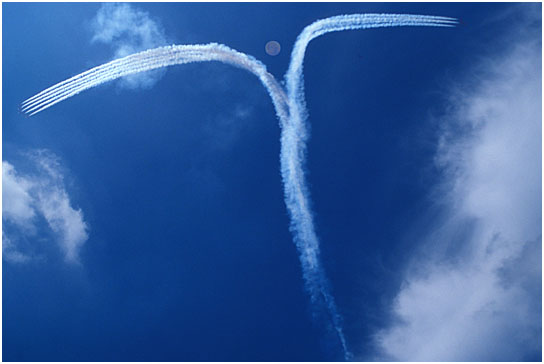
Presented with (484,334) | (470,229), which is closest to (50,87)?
(470,229)

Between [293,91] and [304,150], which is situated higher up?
[293,91]

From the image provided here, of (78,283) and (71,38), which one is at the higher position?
(71,38)

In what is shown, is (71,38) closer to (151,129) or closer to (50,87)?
(50,87)

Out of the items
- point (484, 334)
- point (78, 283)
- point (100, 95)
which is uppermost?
point (100, 95)
